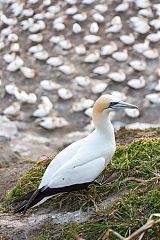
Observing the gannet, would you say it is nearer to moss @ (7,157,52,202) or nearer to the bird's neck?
the bird's neck

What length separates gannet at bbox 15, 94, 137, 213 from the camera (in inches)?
222

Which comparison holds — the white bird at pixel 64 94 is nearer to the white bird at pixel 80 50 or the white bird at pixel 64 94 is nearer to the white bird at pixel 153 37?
the white bird at pixel 80 50

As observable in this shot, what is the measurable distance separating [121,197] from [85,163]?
47cm

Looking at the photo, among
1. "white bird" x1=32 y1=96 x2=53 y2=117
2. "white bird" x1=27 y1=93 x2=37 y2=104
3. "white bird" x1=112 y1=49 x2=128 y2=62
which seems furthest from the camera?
"white bird" x1=112 y1=49 x2=128 y2=62

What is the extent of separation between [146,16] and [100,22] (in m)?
1.16

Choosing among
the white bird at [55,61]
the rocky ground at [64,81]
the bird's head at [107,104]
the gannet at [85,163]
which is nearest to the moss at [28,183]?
the gannet at [85,163]

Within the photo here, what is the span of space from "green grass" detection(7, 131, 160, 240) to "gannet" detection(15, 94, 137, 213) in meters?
0.26

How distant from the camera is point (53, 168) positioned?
586cm

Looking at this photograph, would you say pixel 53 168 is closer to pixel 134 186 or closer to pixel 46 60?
pixel 134 186

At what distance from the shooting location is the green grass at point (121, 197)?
17.3ft

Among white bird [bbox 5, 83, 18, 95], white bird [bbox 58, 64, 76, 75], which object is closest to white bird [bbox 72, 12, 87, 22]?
white bird [bbox 58, 64, 76, 75]

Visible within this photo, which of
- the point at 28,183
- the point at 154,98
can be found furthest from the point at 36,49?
the point at 28,183

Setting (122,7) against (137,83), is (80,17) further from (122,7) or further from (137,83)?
(137,83)

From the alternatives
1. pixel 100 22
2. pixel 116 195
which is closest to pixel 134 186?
pixel 116 195
